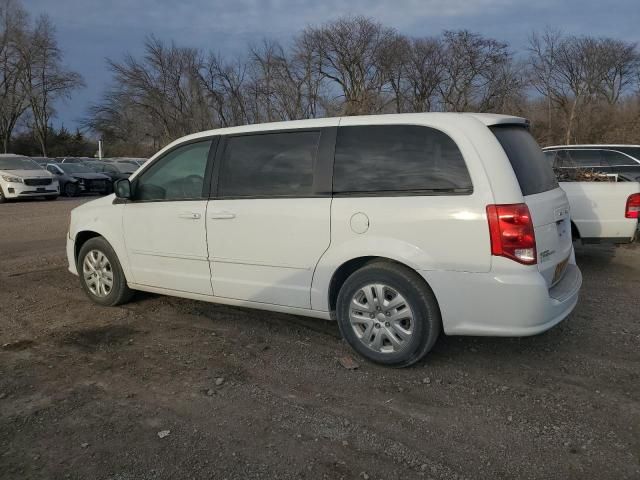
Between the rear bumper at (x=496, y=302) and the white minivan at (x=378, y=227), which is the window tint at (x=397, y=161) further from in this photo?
the rear bumper at (x=496, y=302)

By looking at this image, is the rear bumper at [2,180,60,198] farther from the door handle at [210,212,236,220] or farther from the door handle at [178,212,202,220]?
the door handle at [210,212,236,220]

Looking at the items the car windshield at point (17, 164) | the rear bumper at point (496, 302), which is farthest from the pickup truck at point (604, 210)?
the car windshield at point (17, 164)

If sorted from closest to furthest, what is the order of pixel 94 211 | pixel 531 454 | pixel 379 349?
pixel 531 454
pixel 379 349
pixel 94 211

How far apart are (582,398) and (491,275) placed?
96 cm

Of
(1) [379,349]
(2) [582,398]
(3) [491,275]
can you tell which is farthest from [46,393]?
(2) [582,398]

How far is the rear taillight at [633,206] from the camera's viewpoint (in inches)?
270

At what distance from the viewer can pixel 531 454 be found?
2.93 meters

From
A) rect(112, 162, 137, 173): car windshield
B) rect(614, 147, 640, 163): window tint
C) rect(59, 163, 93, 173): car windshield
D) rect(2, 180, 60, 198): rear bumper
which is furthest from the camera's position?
rect(112, 162, 137, 173): car windshield

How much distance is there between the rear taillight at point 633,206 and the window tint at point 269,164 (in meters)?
4.64

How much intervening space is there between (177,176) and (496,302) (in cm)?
297

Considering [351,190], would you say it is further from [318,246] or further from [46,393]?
[46,393]

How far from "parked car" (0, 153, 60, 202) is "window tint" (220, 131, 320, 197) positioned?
1691 cm

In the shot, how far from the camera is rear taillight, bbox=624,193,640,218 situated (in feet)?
22.5

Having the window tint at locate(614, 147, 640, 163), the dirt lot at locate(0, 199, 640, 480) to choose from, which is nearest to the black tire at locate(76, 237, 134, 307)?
the dirt lot at locate(0, 199, 640, 480)
